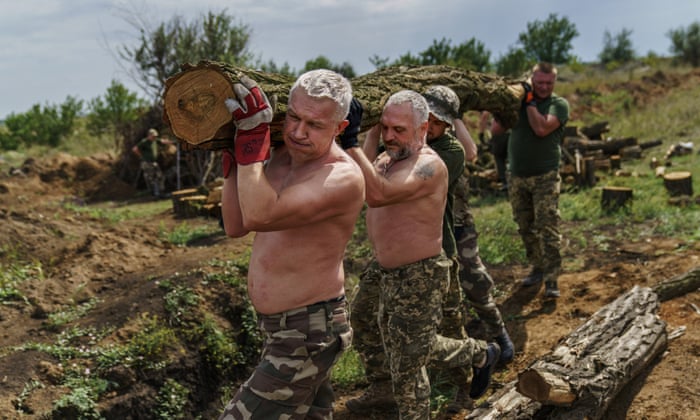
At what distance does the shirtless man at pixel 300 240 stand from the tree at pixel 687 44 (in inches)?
1578

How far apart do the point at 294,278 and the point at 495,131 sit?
4027 millimetres

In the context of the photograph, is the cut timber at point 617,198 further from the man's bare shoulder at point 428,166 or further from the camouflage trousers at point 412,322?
the man's bare shoulder at point 428,166

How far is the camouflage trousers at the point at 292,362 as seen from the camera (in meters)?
2.46

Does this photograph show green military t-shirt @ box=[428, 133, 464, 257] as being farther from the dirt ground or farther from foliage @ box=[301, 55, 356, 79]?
foliage @ box=[301, 55, 356, 79]

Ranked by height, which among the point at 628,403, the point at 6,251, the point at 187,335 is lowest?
the point at 628,403

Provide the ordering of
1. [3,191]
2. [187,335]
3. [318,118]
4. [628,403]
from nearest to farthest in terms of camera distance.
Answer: [318,118] < [628,403] < [187,335] < [3,191]

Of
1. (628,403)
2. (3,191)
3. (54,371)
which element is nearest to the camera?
(628,403)

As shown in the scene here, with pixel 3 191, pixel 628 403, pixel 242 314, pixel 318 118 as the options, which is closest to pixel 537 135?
pixel 628 403

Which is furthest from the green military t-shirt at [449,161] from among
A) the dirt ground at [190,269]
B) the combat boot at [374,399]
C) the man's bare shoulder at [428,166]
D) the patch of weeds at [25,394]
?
the patch of weeds at [25,394]

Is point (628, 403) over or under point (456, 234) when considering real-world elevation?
under

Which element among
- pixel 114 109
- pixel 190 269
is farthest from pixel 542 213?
pixel 114 109

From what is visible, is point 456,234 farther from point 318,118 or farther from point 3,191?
point 3,191

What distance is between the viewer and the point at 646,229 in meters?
7.69

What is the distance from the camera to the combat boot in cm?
419
